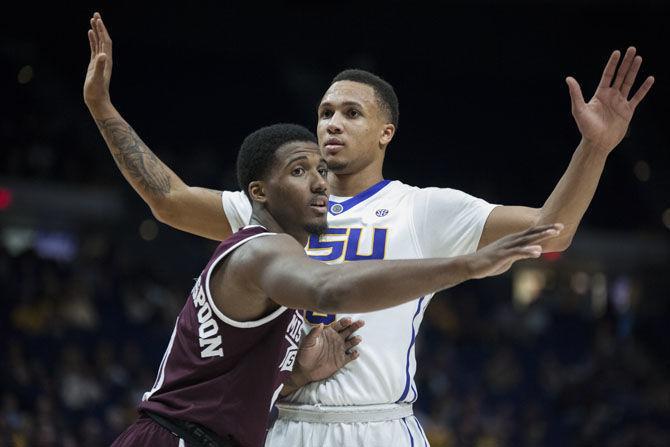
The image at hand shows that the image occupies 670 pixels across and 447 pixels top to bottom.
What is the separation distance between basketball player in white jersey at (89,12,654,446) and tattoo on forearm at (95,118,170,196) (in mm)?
16

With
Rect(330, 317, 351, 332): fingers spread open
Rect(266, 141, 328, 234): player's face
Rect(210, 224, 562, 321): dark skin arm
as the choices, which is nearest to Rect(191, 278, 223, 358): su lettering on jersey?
Rect(210, 224, 562, 321): dark skin arm

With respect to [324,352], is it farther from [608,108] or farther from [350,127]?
[608,108]

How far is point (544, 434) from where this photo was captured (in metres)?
14.4

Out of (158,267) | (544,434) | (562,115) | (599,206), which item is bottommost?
(544,434)

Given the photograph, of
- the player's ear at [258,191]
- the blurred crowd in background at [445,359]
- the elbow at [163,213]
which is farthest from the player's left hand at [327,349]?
the blurred crowd in background at [445,359]

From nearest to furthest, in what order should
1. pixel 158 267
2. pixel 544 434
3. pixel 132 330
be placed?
pixel 132 330
pixel 544 434
pixel 158 267

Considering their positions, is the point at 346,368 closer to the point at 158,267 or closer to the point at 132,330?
the point at 132,330

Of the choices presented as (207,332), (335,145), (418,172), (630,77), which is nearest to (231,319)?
(207,332)

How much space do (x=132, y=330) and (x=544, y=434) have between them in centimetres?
611

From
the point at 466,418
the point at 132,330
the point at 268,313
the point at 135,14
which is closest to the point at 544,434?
the point at 466,418

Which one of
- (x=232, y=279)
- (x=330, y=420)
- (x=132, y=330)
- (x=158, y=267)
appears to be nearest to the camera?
(x=232, y=279)

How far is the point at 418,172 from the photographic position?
18969mm

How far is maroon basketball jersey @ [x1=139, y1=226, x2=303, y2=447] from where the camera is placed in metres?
3.81

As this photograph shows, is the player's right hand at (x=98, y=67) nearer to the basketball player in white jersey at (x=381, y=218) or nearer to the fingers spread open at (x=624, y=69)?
the basketball player in white jersey at (x=381, y=218)
